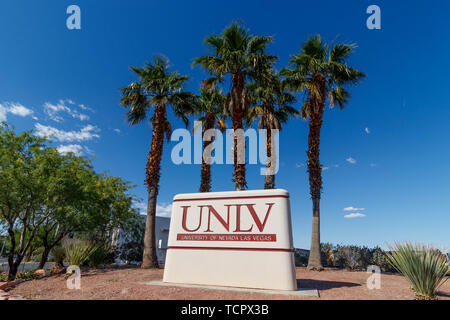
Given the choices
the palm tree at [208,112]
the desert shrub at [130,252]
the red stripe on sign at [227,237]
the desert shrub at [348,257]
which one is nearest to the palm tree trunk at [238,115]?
the palm tree at [208,112]

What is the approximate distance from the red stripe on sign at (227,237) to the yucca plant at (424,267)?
11.7 ft

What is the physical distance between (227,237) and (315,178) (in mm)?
8441

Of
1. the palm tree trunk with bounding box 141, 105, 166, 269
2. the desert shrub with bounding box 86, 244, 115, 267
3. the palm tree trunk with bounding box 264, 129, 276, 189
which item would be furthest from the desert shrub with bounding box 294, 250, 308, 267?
the desert shrub with bounding box 86, 244, 115, 267

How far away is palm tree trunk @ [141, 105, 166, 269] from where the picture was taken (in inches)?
529

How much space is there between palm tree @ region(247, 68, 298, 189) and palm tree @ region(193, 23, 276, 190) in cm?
112

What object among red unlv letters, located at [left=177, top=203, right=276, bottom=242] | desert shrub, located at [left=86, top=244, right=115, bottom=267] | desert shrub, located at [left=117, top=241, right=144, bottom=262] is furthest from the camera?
desert shrub, located at [left=117, top=241, right=144, bottom=262]

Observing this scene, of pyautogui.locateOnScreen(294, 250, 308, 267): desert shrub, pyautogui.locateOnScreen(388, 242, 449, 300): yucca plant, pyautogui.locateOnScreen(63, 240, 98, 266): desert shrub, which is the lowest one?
pyautogui.locateOnScreen(294, 250, 308, 267): desert shrub

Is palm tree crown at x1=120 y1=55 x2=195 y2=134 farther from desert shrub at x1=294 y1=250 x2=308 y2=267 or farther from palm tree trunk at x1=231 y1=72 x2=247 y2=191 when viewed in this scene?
desert shrub at x1=294 y1=250 x2=308 y2=267

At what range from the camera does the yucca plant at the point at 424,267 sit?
6.52m

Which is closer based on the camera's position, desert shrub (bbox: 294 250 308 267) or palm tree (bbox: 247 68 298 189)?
palm tree (bbox: 247 68 298 189)

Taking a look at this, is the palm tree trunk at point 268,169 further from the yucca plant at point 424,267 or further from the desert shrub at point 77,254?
the desert shrub at point 77,254

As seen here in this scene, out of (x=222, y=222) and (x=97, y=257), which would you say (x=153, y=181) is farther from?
(x=222, y=222)

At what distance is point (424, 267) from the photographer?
656cm
